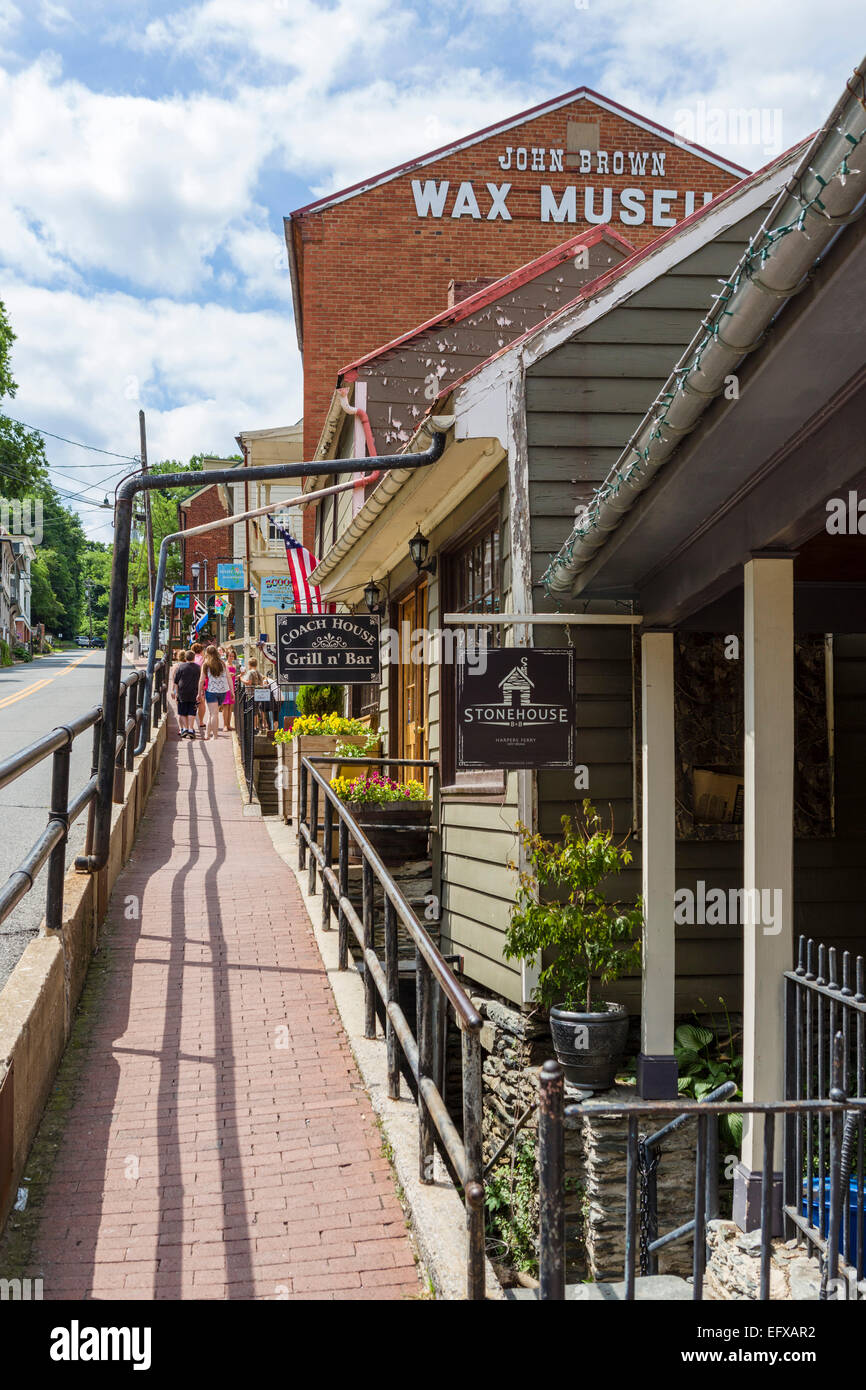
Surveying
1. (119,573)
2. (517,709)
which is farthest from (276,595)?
(517,709)

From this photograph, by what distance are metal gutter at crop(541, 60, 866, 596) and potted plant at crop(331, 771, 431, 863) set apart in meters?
4.53

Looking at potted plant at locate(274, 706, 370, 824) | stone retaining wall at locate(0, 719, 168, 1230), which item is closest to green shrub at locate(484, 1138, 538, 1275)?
stone retaining wall at locate(0, 719, 168, 1230)

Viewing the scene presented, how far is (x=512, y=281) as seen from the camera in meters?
11.6

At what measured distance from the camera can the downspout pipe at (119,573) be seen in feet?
22.5

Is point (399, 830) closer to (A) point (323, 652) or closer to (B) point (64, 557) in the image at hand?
(A) point (323, 652)

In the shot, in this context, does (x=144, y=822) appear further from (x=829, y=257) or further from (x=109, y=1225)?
(x=829, y=257)

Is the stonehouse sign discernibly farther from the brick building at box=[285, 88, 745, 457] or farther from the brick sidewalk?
the brick sidewalk

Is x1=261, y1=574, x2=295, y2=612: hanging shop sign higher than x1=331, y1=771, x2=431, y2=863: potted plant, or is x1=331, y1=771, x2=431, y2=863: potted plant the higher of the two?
x1=261, y1=574, x2=295, y2=612: hanging shop sign

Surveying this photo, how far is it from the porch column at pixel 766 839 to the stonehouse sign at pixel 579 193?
42.7ft

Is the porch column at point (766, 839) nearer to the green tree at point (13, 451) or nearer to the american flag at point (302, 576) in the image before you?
the american flag at point (302, 576)

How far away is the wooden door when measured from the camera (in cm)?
980

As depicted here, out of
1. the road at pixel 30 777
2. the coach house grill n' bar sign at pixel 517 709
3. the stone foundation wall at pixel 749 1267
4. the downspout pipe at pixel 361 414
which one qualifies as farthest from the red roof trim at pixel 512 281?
the stone foundation wall at pixel 749 1267

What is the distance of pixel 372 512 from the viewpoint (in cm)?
868

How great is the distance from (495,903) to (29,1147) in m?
3.69
